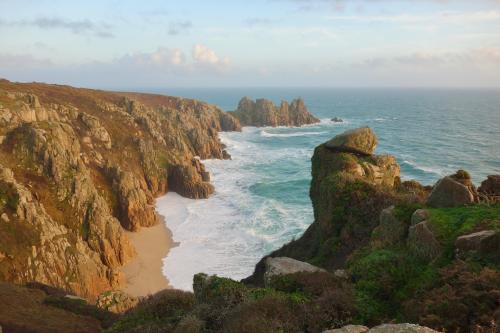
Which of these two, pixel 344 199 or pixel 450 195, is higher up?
pixel 450 195

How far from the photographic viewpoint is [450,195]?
1609 centimetres

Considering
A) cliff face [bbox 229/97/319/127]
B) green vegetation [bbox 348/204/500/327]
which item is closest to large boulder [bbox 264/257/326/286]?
green vegetation [bbox 348/204/500/327]

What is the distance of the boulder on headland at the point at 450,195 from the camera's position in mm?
15703

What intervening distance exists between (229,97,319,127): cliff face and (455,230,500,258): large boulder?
13321 centimetres

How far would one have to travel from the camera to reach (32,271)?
31312 mm

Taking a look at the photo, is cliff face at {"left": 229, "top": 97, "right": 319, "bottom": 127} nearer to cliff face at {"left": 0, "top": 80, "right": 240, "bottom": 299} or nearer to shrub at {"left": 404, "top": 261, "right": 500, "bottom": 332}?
cliff face at {"left": 0, "top": 80, "right": 240, "bottom": 299}

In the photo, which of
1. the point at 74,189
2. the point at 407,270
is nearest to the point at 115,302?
the point at 74,189

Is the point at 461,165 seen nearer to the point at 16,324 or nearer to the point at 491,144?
the point at 491,144

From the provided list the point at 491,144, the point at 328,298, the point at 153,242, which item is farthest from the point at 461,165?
the point at 328,298

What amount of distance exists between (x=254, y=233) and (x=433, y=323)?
3622 centimetres

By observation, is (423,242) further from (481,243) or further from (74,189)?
(74,189)

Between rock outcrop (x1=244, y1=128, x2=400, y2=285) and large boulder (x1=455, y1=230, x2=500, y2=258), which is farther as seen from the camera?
rock outcrop (x1=244, y1=128, x2=400, y2=285)

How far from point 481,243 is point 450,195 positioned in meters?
5.07

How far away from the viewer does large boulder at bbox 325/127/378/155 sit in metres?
29.4
